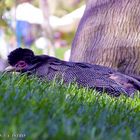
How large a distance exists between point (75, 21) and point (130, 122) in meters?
14.2

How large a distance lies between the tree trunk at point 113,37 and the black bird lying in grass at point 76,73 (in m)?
0.94

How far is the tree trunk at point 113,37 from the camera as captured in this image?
19.7ft

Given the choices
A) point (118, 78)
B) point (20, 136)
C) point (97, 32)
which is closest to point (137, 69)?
point (97, 32)

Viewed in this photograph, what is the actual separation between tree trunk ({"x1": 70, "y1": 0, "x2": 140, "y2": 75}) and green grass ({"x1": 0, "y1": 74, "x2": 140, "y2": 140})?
2.25m

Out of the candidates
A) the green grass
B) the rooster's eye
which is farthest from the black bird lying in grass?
the green grass

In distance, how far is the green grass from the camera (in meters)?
1.93

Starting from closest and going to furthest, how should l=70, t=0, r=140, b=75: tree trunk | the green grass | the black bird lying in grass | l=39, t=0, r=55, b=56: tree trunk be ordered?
the green grass
the black bird lying in grass
l=70, t=0, r=140, b=75: tree trunk
l=39, t=0, r=55, b=56: tree trunk

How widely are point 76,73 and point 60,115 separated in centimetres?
238

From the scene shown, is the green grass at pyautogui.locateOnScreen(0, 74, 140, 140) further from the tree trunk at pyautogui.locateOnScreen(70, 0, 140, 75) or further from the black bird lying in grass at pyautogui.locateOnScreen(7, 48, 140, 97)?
the tree trunk at pyautogui.locateOnScreen(70, 0, 140, 75)

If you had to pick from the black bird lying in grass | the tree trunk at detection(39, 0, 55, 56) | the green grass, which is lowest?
the tree trunk at detection(39, 0, 55, 56)

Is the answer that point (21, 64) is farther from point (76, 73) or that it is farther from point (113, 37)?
point (113, 37)

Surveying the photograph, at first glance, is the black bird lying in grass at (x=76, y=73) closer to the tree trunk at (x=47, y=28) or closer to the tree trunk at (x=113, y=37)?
the tree trunk at (x=113, y=37)

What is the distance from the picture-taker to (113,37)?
20.1ft

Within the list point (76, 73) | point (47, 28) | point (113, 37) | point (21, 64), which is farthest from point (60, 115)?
point (47, 28)
